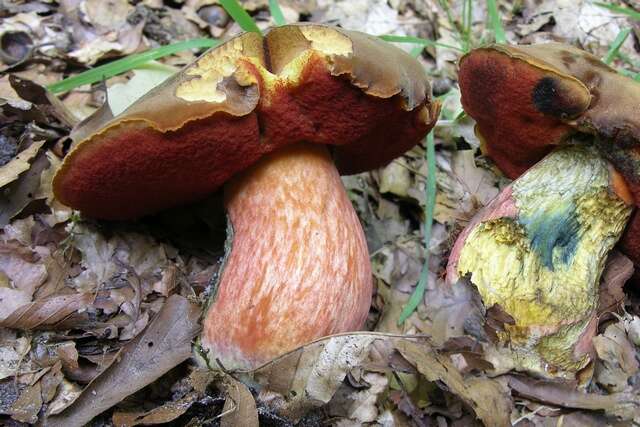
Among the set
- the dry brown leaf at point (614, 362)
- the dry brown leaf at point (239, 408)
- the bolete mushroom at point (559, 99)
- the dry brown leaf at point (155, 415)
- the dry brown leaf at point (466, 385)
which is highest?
the bolete mushroom at point (559, 99)

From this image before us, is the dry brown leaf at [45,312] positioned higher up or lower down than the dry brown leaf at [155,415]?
higher up

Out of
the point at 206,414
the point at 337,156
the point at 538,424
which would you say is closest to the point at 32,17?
the point at 337,156

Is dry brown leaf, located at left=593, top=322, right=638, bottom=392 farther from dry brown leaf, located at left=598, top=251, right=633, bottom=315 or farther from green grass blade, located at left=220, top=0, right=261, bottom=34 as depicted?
green grass blade, located at left=220, top=0, right=261, bottom=34

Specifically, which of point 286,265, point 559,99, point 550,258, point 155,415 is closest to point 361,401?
point 286,265

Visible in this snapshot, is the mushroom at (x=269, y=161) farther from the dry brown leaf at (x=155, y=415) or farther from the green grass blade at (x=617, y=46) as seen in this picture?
the green grass blade at (x=617, y=46)

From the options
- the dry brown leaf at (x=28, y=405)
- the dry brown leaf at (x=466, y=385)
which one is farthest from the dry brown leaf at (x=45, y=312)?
the dry brown leaf at (x=466, y=385)

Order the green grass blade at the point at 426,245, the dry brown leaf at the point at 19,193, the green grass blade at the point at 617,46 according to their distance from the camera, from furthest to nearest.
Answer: the green grass blade at the point at 617,46 → the green grass blade at the point at 426,245 → the dry brown leaf at the point at 19,193

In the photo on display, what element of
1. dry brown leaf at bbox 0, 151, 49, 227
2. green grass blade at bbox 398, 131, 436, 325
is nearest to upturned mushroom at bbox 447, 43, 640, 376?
green grass blade at bbox 398, 131, 436, 325

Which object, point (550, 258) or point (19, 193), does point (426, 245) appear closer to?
point (550, 258)
